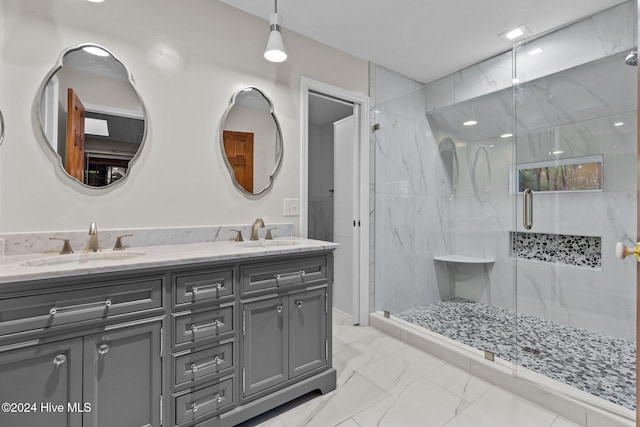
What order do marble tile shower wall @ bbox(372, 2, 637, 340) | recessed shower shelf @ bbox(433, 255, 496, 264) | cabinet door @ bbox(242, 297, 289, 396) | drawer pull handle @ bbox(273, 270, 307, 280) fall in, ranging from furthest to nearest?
recessed shower shelf @ bbox(433, 255, 496, 264) → marble tile shower wall @ bbox(372, 2, 637, 340) → drawer pull handle @ bbox(273, 270, 307, 280) → cabinet door @ bbox(242, 297, 289, 396)

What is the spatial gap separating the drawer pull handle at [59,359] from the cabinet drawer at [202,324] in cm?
38

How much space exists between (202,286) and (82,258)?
559 millimetres

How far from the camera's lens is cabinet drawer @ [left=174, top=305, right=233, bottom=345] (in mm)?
1345

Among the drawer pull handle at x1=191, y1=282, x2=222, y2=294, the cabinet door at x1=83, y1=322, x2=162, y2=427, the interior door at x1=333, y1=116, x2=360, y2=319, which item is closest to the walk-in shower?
the interior door at x1=333, y1=116, x2=360, y2=319

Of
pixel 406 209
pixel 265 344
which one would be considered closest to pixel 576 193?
pixel 406 209

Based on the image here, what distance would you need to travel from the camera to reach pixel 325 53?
8.52 ft

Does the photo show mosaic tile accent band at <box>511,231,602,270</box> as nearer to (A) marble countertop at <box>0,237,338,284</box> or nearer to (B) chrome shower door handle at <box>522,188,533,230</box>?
(B) chrome shower door handle at <box>522,188,533,230</box>

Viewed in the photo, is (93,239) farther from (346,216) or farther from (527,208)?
(527,208)

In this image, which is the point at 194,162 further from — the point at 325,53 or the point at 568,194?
the point at 568,194

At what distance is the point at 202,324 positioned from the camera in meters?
1.41

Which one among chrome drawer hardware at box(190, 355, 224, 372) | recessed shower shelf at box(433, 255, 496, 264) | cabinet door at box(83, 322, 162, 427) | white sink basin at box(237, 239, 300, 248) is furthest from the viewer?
recessed shower shelf at box(433, 255, 496, 264)

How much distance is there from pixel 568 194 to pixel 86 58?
3.49 m

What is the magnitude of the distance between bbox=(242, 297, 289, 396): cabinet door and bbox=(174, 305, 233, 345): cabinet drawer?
9 centimetres

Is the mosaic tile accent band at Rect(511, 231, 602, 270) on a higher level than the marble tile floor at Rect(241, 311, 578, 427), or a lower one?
higher
